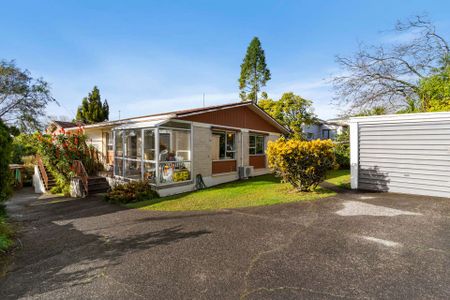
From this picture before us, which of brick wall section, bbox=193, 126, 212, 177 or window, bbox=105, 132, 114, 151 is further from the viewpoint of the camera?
window, bbox=105, 132, 114, 151

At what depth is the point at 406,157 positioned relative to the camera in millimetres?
8086

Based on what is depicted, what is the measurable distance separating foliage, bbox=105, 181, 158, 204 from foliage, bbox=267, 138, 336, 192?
5.16m

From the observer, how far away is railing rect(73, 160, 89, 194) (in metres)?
10.4

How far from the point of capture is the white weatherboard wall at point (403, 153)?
24.6 ft

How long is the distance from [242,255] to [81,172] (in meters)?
10.3

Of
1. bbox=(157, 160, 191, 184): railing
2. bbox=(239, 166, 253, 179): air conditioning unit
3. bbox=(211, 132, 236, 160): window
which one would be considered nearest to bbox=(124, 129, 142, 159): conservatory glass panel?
bbox=(157, 160, 191, 184): railing

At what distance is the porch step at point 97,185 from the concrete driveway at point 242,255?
4511mm

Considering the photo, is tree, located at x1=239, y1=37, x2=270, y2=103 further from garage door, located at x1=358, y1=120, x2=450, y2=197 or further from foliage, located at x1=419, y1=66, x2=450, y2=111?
garage door, located at x1=358, y1=120, x2=450, y2=197

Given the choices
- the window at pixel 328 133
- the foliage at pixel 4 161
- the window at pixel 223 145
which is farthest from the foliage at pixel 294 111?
the foliage at pixel 4 161

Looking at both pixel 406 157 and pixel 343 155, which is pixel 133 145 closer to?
pixel 406 157

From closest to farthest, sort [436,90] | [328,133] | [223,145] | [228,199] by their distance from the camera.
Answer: [228,199] < [223,145] < [436,90] < [328,133]

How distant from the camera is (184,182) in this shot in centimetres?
1002

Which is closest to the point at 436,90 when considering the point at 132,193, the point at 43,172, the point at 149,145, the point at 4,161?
the point at 149,145

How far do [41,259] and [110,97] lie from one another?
3080 centimetres
